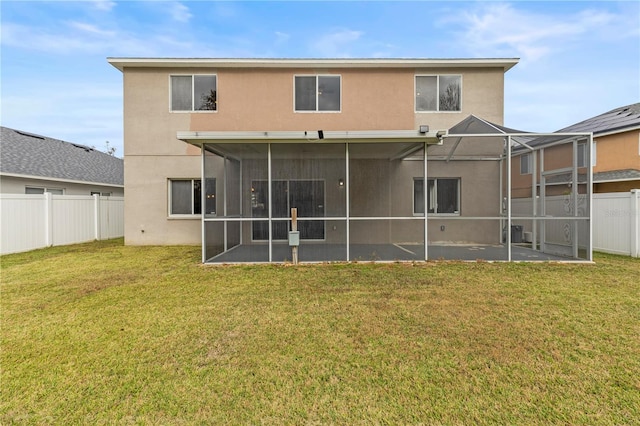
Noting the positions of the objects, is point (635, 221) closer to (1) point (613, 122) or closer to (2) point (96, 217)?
(1) point (613, 122)

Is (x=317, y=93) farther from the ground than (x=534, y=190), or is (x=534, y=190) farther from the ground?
(x=317, y=93)

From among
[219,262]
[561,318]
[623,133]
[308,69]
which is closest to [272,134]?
[219,262]

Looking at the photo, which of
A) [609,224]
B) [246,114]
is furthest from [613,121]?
[246,114]

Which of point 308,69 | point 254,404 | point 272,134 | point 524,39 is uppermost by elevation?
point 524,39

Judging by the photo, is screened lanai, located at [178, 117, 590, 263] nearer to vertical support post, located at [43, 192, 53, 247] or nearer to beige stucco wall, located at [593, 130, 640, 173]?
vertical support post, located at [43, 192, 53, 247]

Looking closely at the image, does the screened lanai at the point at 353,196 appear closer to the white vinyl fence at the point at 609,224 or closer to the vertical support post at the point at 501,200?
the vertical support post at the point at 501,200

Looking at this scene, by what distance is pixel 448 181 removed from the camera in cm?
1023

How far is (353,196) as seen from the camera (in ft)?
28.0

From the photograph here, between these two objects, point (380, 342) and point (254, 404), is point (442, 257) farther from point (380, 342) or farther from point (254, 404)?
point (254, 404)

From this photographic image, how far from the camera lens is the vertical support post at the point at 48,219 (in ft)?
32.1

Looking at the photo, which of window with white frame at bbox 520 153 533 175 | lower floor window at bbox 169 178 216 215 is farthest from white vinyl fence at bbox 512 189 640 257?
lower floor window at bbox 169 178 216 215

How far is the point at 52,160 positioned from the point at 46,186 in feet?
6.77

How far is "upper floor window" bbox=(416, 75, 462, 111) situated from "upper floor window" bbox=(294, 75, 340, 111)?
2.73m

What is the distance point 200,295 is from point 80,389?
252 cm
